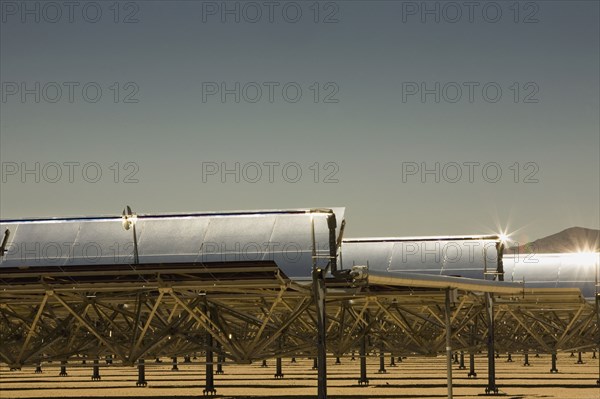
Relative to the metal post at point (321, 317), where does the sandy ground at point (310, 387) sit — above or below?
below

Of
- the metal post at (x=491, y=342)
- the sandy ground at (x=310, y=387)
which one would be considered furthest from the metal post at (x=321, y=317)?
the metal post at (x=491, y=342)

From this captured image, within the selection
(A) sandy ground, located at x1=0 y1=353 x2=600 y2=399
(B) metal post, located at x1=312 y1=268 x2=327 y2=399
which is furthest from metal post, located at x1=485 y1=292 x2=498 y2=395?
(B) metal post, located at x1=312 y1=268 x2=327 y2=399

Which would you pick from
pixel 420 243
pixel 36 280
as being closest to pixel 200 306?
pixel 36 280

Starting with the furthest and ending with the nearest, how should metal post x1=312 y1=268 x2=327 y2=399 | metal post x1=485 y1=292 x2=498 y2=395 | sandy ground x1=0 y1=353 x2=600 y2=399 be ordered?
1. sandy ground x1=0 y1=353 x2=600 y2=399
2. metal post x1=485 y1=292 x2=498 y2=395
3. metal post x1=312 y1=268 x2=327 y2=399

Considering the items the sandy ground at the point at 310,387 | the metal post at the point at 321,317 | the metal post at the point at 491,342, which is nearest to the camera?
the metal post at the point at 321,317

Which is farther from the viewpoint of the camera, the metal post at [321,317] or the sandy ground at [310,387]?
the sandy ground at [310,387]

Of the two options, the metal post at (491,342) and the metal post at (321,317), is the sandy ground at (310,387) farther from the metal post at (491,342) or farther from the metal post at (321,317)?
the metal post at (321,317)

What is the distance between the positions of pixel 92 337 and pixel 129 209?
25.2ft

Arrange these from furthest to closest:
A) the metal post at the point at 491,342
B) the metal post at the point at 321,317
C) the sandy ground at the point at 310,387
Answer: the sandy ground at the point at 310,387 < the metal post at the point at 491,342 < the metal post at the point at 321,317

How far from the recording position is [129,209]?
1366 inches

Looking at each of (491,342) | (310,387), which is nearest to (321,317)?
(491,342)

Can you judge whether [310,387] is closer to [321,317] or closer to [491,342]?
[491,342]

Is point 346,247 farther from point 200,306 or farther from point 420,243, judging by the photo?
point 200,306

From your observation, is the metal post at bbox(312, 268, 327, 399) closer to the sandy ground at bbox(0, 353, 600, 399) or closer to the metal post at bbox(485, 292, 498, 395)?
the sandy ground at bbox(0, 353, 600, 399)
